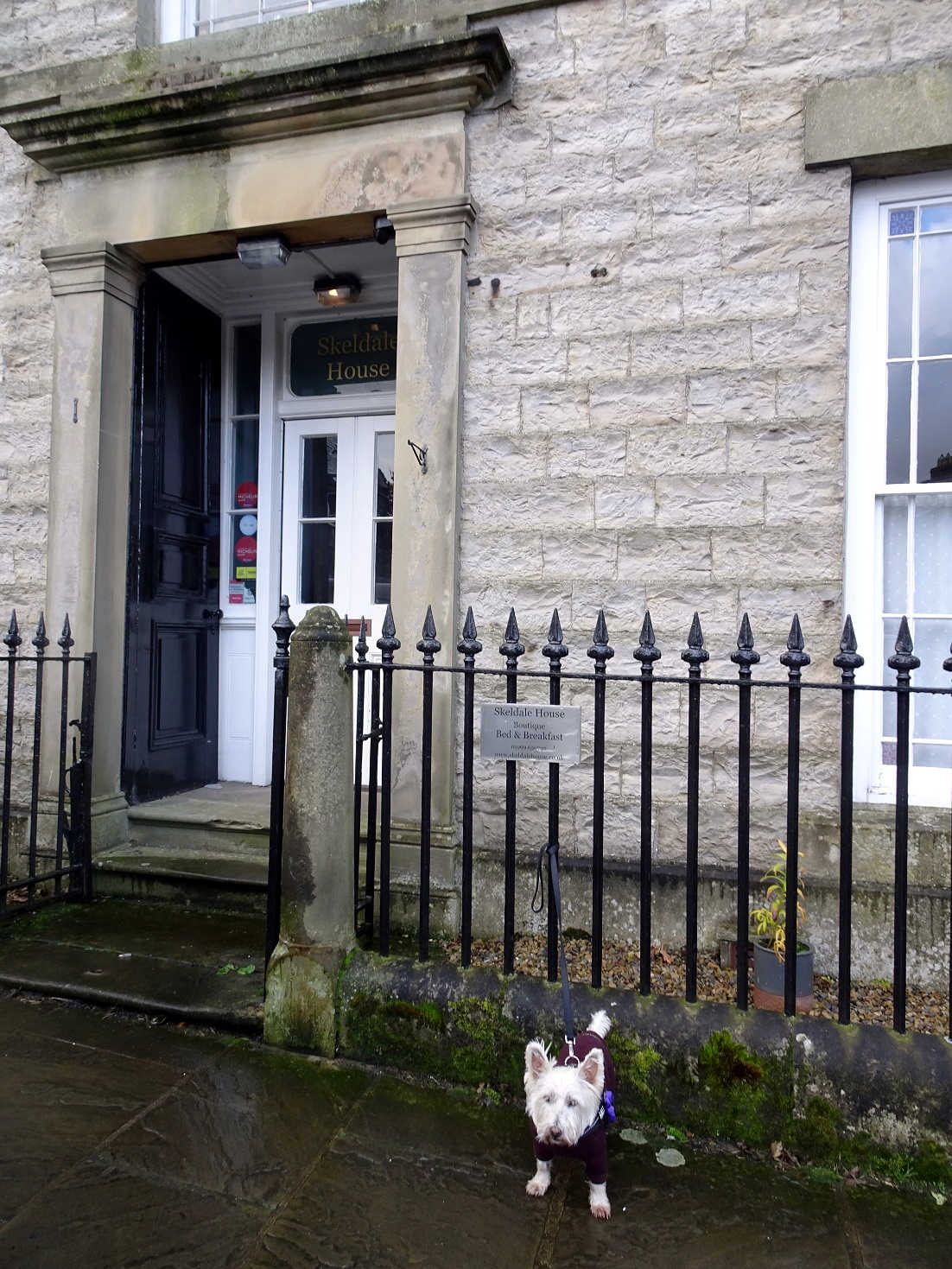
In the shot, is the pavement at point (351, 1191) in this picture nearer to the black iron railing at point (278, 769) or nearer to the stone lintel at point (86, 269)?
the black iron railing at point (278, 769)

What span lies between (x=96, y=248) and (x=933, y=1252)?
5.84 m

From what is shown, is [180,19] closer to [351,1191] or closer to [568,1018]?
[568,1018]

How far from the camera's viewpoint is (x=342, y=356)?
5926 millimetres

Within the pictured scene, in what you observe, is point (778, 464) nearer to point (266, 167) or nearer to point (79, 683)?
point (266, 167)

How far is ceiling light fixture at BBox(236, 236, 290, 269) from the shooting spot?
15.5 ft

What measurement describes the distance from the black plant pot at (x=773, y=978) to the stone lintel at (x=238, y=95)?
4291 mm

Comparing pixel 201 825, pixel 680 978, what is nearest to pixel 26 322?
pixel 201 825

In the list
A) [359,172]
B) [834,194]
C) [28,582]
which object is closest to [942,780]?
[834,194]

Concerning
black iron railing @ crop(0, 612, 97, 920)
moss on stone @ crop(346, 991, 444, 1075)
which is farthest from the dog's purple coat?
black iron railing @ crop(0, 612, 97, 920)

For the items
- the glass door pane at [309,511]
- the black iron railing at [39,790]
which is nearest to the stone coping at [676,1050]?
the black iron railing at [39,790]

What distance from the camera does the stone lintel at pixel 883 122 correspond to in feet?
12.2

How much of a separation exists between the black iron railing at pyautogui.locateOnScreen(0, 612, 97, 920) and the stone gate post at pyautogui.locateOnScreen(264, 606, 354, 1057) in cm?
193

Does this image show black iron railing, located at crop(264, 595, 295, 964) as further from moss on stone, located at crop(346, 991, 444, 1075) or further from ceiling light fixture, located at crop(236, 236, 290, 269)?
ceiling light fixture, located at crop(236, 236, 290, 269)

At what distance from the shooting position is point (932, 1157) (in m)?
2.43
